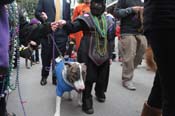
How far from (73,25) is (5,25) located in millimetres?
2334

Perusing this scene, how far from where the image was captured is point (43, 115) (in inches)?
173

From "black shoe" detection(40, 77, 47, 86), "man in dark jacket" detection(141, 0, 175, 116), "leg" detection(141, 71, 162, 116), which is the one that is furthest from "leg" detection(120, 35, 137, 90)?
"man in dark jacket" detection(141, 0, 175, 116)

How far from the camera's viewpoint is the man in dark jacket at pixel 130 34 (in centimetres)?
574

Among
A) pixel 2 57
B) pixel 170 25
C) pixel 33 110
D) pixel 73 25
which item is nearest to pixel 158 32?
pixel 170 25

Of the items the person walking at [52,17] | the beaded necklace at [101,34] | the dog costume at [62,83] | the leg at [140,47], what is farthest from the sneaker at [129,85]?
the dog costume at [62,83]

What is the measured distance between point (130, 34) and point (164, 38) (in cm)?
398

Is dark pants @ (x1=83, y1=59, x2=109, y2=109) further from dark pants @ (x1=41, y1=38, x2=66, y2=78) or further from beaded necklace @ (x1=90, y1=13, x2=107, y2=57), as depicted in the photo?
dark pants @ (x1=41, y1=38, x2=66, y2=78)

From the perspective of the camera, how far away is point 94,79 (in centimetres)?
472

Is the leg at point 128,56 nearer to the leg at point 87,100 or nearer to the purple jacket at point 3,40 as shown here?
the leg at point 87,100

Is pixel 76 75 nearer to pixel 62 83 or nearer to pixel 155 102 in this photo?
pixel 62 83

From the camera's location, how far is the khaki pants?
19.0ft

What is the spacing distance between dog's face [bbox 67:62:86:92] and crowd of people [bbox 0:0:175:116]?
0.35 m

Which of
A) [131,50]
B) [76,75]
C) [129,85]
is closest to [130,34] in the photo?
[131,50]

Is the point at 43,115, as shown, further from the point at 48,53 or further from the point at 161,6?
the point at 161,6
